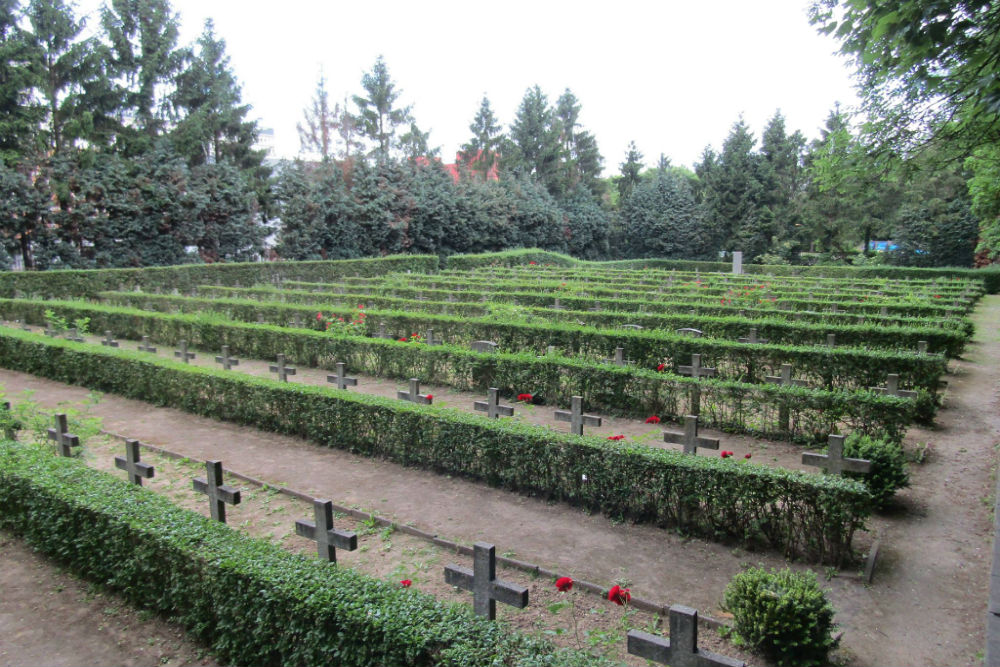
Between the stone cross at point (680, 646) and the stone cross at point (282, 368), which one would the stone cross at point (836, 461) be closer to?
the stone cross at point (680, 646)

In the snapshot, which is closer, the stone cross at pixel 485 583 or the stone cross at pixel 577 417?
the stone cross at pixel 485 583

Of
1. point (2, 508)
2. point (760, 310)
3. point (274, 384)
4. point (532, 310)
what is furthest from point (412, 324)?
point (2, 508)

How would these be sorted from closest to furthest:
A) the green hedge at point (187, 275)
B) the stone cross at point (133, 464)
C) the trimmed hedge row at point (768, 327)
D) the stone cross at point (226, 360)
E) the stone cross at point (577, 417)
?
1. the stone cross at point (133, 464)
2. the stone cross at point (577, 417)
3. the stone cross at point (226, 360)
4. the trimmed hedge row at point (768, 327)
5. the green hedge at point (187, 275)

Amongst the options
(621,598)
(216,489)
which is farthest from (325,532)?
(621,598)

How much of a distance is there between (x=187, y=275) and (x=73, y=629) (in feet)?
89.6

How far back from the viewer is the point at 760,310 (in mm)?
16781

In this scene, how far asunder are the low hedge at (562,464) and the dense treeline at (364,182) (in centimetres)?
707

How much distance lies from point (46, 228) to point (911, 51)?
1317 inches

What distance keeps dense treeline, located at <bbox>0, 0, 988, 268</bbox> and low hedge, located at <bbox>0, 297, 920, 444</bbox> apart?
14.6 ft

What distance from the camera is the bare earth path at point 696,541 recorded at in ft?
15.7

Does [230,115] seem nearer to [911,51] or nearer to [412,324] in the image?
[412,324]

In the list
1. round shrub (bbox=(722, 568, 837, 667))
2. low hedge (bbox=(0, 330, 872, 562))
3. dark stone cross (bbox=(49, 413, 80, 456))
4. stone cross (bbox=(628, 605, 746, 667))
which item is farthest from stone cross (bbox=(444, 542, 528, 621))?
dark stone cross (bbox=(49, 413, 80, 456))

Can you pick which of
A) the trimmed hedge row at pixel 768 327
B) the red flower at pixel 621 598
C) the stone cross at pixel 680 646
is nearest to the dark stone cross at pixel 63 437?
the red flower at pixel 621 598

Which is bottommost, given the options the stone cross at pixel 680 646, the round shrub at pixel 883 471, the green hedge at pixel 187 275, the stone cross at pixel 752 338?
the round shrub at pixel 883 471
